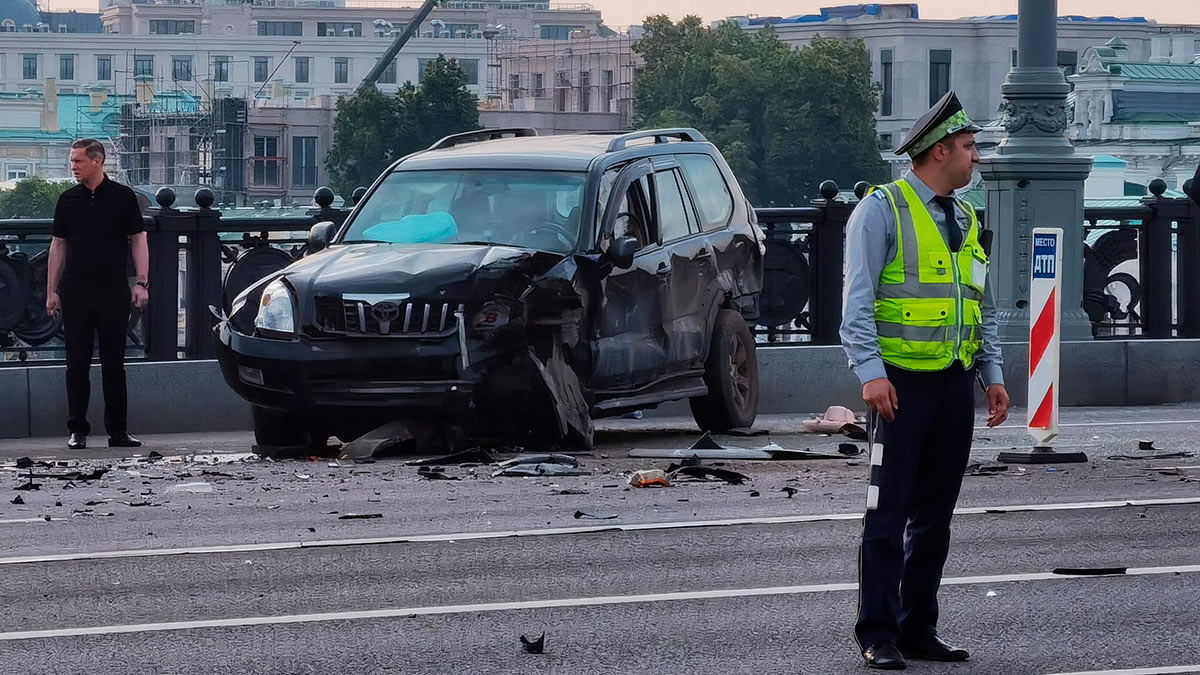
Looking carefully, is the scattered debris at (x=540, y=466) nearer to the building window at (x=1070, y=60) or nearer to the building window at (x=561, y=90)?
the building window at (x=1070, y=60)

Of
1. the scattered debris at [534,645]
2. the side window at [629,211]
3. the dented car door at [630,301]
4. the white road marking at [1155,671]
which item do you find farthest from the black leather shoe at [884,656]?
the side window at [629,211]

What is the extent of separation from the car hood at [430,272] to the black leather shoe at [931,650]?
5.65m

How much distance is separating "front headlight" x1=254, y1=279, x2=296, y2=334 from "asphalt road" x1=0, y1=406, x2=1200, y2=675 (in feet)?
2.51

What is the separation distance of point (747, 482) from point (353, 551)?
116 inches

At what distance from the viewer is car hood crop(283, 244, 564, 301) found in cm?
1194

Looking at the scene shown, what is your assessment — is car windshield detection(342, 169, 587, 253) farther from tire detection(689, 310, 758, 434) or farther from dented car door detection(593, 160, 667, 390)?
tire detection(689, 310, 758, 434)

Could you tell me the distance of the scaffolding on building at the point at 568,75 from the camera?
169 m

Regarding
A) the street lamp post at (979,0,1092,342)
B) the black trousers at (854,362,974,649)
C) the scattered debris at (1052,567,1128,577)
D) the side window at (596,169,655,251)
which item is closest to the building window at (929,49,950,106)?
the street lamp post at (979,0,1092,342)

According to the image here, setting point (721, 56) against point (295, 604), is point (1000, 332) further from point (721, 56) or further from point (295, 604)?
point (721, 56)

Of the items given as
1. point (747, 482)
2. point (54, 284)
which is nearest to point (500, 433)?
point (747, 482)

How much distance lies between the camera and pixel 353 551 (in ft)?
28.9

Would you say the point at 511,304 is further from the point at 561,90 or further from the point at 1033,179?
the point at 561,90

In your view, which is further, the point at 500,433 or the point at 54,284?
the point at 54,284

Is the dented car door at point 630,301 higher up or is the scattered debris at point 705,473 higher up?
the dented car door at point 630,301
